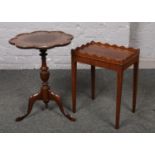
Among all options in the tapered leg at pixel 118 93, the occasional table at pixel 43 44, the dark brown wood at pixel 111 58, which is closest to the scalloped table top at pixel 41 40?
the occasional table at pixel 43 44

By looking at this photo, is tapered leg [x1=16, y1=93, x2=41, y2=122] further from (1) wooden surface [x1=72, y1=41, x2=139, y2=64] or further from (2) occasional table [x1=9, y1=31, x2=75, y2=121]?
(1) wooden surface [x1=72, y1=41, x2=139, y2=64]

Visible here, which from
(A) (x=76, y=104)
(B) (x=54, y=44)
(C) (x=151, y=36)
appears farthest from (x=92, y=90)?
(C) (x=151, y=36)

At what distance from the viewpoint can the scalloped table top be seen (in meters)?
2.27

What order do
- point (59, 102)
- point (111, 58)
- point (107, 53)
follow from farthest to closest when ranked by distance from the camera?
point (59, 102), point (107, 53), point (111, 58)

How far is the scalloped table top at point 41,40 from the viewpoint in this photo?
2.27 m

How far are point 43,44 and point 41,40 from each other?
0.35 feet

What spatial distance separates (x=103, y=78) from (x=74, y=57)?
0.95 meters

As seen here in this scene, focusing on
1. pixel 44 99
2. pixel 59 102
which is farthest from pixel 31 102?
pixel 59 102

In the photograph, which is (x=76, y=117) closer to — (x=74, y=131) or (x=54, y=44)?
(x=74, y=131)

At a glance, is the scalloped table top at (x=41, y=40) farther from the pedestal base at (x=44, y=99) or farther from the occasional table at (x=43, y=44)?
the pedestal base at (x=44, y=99)

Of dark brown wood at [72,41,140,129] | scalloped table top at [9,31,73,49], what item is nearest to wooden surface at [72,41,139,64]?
dark brown wood at [72,41,140,129]

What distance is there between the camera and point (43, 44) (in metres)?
2.29

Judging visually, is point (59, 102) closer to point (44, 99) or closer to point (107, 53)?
point (44, 99)

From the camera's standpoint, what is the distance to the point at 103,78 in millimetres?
Result: 3324
